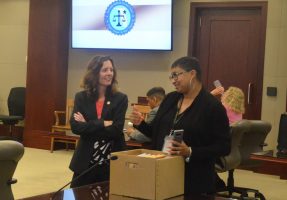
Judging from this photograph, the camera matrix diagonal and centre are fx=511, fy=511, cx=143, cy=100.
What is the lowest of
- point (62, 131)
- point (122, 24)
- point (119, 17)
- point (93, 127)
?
point (62, 131)

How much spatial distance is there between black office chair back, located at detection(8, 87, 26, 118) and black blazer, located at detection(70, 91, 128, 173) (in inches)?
232

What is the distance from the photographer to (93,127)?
355 centimetres

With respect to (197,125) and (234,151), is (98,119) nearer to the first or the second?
(197,125)

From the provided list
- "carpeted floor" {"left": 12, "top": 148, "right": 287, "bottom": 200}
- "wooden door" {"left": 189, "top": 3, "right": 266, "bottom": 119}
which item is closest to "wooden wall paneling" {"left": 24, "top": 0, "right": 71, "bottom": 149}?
"carpeted floor" {"left": 12, "top": 148, "right": 287, "bottom": 200}

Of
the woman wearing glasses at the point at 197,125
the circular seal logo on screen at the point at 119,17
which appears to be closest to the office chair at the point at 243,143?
the woman wearing glasses at the point at 197,125

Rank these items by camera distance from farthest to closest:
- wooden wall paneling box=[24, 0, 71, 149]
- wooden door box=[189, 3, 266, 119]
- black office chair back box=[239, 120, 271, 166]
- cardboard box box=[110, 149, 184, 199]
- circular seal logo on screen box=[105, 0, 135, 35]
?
wooden wall paneling box=[24, 0, 71, 149] → circular seal logo on screen box=[105, 0, 135, 35] → wooden door box=[189, 3, 266, 119] → black office chair back box=[239, 120, 271, 166] → cardboard box box=[110, 149, 184, 199]

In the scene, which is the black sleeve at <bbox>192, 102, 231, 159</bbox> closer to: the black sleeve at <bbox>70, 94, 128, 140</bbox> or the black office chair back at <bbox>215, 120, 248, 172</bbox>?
the black sleeve at <bbox>70, 94, 128, 140</bbox>

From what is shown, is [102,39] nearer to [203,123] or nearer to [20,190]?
[20,190]

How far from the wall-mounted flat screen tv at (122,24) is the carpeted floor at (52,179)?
6.79ft

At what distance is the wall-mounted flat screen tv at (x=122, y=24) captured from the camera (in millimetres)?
8039

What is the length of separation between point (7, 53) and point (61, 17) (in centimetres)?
177

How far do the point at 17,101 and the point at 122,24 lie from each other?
256cm

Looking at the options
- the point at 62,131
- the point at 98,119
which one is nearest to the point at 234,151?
the point at 98,119

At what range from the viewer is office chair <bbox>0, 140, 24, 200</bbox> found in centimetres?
297
